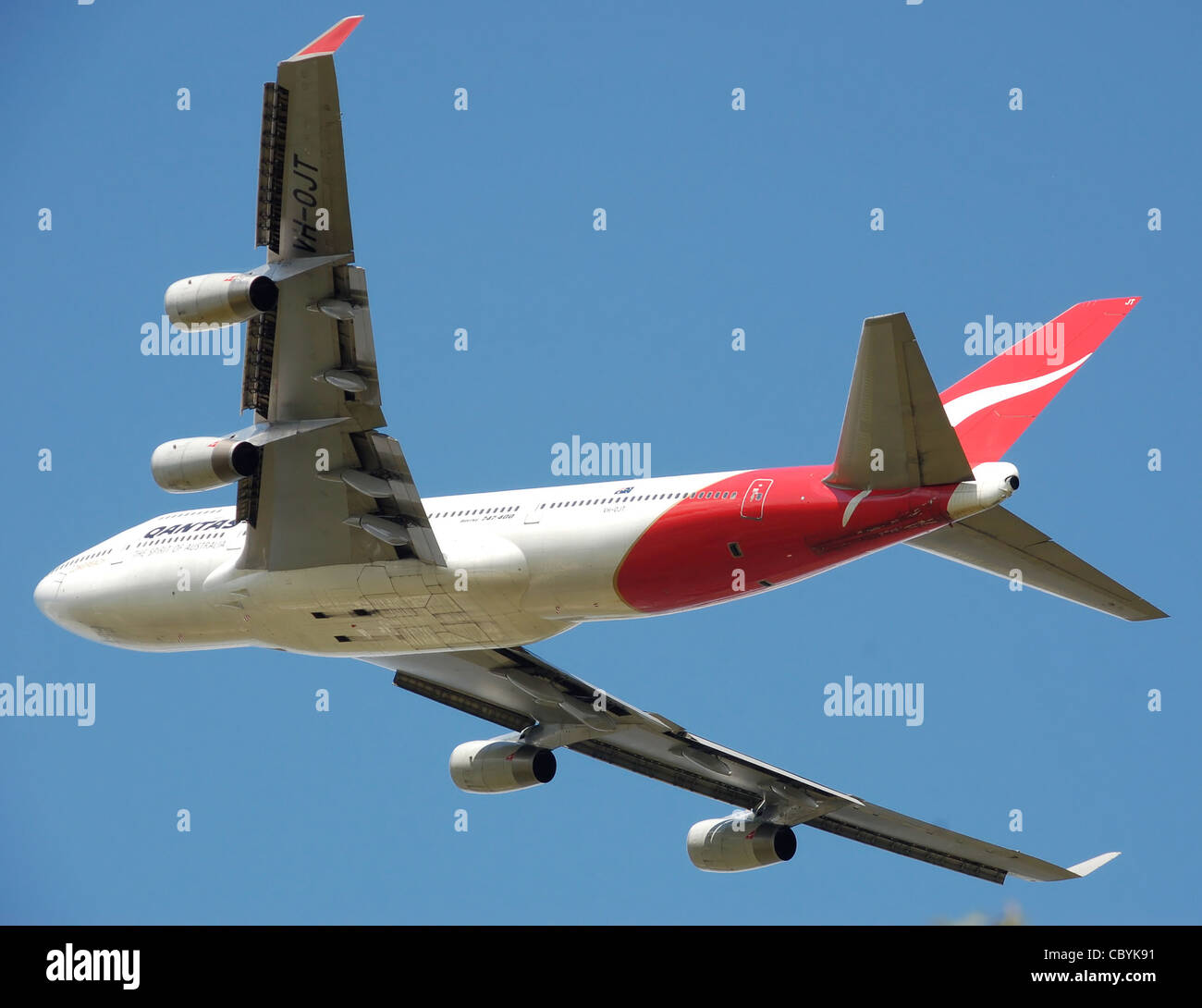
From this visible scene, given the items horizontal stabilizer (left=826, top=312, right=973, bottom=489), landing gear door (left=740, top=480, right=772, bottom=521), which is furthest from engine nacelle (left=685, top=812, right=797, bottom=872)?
horizontal stabilizer (left=826, top=312, right=973, bottom=489)

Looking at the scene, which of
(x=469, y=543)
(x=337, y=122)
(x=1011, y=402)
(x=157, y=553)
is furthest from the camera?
(x=157, y=553)

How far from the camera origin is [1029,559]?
24.0 meters

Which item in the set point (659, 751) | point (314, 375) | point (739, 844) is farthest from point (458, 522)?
point (739, 844)

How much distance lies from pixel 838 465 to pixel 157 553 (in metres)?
12.8

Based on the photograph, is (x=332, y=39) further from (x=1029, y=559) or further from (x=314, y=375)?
(x=1029, y=559)

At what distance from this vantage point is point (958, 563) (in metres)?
24.6

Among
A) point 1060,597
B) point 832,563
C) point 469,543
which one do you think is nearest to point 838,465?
point 832,563

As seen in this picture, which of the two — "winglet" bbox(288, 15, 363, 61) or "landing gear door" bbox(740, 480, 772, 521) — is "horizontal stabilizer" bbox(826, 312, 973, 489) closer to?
"landing gear door" bbox(740, 480, 772, 521)

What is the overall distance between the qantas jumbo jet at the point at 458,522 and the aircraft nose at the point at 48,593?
140 mm

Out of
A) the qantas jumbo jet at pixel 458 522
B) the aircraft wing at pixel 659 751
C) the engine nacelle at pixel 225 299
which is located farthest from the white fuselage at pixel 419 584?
the engine nacelle at pixel 225 299

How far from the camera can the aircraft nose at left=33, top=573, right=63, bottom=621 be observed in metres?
31.9

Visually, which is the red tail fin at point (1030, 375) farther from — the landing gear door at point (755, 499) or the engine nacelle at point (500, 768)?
the engine nacelle at point (500, 768)

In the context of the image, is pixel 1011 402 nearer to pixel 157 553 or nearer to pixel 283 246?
pixel 283 246

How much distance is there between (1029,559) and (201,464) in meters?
11.9
